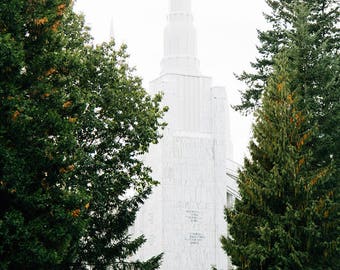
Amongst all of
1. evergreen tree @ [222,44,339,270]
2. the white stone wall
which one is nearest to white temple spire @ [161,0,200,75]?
the white stone wall

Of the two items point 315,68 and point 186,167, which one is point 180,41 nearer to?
point 186,167

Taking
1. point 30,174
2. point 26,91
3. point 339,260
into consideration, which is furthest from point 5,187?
point 339,260

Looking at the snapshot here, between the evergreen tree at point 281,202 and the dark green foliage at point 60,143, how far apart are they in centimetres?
402

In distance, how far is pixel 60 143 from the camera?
15.9 m

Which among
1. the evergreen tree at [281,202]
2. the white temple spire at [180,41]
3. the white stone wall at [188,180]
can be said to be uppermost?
the white temple spire at [180,41]

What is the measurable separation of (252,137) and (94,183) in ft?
15.8

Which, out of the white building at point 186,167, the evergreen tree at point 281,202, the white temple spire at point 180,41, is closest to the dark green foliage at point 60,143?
the evergreen tree at point 281,202

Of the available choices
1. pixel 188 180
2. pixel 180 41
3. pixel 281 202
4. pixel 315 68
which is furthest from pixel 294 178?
pixel 180 41

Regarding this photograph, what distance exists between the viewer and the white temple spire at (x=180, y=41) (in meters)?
34.6

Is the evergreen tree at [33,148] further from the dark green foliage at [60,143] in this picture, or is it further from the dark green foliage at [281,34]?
the dark green foliage at [281,34]

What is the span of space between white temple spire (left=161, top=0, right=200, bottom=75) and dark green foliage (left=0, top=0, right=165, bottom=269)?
42.2ft

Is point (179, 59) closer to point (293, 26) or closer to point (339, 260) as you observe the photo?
point (293, 26)

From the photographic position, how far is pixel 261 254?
1756cm

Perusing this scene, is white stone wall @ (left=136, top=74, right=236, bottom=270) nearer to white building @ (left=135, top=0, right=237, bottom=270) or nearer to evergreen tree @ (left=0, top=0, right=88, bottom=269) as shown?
white building @ (left=135, top=0, right=237, bottom=270)
